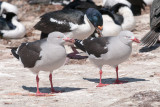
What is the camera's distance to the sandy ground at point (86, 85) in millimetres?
6492

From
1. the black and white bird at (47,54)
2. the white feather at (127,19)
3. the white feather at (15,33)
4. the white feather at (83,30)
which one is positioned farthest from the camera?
the white feather at (15,33)

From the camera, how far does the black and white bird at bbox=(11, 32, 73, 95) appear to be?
688cm

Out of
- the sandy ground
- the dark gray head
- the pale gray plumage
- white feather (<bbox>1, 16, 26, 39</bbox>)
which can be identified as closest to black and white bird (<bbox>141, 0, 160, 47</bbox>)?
the sandy ground

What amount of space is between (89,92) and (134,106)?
1178mm

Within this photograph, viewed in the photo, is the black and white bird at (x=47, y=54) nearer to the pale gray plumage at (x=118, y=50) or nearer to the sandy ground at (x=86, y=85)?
the sandy ground at (x=86, y=85)

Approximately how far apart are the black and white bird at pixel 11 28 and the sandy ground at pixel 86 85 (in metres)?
2.31

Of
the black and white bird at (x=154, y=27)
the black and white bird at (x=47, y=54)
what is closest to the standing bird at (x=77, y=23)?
the black and white bird at (x=154, y=27)

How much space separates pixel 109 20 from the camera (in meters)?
11.8

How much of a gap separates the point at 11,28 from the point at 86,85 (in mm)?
6887

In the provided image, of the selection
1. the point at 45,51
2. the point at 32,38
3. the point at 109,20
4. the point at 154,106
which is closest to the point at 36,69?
the point at 45,51

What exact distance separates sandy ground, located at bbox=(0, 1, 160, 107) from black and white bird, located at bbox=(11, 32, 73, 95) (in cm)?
49

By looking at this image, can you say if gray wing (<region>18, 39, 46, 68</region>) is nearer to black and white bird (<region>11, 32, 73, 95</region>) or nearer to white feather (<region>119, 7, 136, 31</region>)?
black and white bird (<region>11, 32, 73, 95</region>)

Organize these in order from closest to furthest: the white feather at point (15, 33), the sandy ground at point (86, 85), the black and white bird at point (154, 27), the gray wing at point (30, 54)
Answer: the sandy ground at point (86, 85) → the gray wing at point (30, 54) → the black and white bird at point (154, 27) → the white feather at point (15, 33)

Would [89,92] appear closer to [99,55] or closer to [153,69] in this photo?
[99,55]
